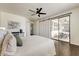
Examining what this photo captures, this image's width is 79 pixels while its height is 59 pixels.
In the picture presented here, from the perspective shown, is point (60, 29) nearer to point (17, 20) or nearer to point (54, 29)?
point (54, 29)

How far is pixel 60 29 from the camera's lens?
2.54 metres

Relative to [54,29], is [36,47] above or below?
below

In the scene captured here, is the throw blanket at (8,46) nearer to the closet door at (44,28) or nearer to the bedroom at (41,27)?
the bedroom at (41,27)

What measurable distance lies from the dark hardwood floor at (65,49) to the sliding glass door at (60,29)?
11 centimetres

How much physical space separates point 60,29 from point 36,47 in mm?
653

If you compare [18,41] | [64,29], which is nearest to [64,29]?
[64,29]

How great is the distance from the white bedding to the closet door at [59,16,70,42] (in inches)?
10.7

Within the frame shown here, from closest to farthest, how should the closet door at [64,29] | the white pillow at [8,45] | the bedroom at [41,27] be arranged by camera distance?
the white pillow at [8,45] < the bedroom at [41,27] < the closet door at [64,29]

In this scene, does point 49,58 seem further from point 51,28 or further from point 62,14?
point 62,14

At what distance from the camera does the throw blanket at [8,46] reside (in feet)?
7.36

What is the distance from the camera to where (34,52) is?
2420mm

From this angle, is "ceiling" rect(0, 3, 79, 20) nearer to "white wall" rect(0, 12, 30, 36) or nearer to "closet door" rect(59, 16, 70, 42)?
"white wall" rect(0, 12, 30, 36)

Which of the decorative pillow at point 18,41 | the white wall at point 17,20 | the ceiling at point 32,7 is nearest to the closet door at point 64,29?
the ceiling at point 32,7

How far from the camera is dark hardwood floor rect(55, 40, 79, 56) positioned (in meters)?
2.36
